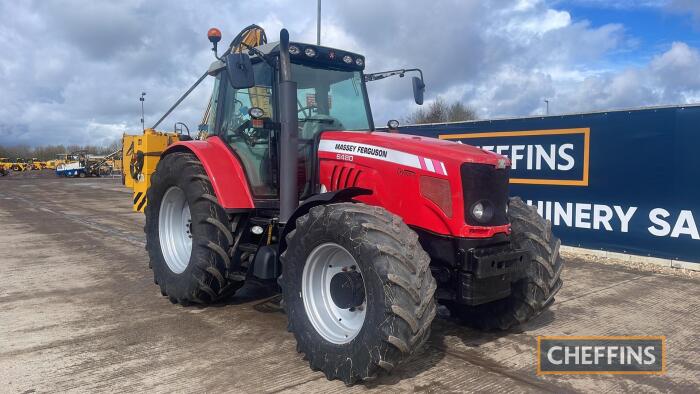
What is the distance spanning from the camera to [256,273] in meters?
4.51

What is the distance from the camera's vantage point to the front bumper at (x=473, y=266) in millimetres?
3598

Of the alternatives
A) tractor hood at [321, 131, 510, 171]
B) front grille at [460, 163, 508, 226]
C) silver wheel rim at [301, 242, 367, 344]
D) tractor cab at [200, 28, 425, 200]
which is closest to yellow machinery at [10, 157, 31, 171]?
tractor cab at [200, 28, 425, 200]

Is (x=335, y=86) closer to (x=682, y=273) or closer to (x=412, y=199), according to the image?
(x=412, y=199)

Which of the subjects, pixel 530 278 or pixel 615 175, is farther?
pixel 615 175

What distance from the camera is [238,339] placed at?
14.4 feet

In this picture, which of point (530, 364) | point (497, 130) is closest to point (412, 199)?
point (530, 364)

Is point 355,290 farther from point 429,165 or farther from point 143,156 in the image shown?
point 143,156

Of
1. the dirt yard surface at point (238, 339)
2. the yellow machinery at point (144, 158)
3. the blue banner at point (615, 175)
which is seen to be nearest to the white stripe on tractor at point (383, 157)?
the dirt yard surface at point (238, 339)

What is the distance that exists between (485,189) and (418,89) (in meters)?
2.12

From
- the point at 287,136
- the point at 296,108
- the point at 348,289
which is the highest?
the point at 296,108

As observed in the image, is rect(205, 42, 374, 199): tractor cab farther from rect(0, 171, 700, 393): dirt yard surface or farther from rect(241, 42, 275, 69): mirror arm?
rect(0, 171, 700, 393): dirt yard surface

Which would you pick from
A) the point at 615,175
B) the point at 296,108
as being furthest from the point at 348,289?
the point at 615,175

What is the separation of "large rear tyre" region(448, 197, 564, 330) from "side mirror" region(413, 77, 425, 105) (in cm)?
171

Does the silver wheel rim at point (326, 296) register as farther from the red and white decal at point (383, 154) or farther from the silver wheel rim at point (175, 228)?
the silver wheel rim at point (175, 228)
